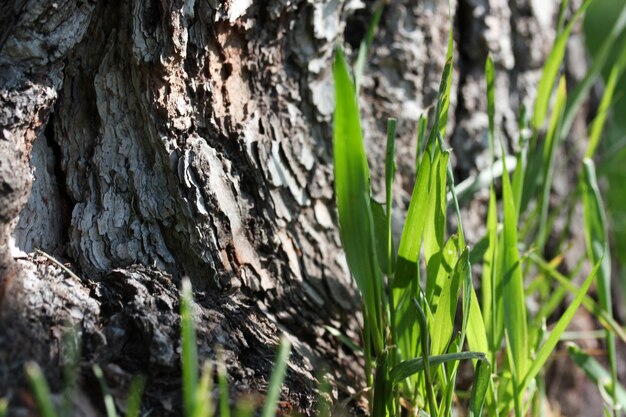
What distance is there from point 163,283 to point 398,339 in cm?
30

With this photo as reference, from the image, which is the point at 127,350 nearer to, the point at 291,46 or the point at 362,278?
the point at 362,278

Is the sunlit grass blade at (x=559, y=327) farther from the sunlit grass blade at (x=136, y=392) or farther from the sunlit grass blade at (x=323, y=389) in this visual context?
the sunlit grass blade at (x=136, y=392)

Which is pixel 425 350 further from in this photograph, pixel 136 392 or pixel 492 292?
pixel 136 392

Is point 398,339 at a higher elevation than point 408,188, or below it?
below

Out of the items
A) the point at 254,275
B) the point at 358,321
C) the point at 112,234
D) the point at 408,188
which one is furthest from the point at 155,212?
the point at 408,188

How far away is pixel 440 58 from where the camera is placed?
4.34 feet

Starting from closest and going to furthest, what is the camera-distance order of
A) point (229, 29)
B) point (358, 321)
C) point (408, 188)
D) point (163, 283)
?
point (163, 283), point (229, 29), point (358, 321), point (408, 188)

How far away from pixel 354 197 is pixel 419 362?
20 centimetres

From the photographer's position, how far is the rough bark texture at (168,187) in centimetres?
79

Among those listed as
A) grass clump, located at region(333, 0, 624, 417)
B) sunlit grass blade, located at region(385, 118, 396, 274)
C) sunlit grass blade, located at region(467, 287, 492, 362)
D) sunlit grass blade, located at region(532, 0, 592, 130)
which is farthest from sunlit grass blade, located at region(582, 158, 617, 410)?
Answer: sunlit grass blade, located at region(385, 118, 396, 274)

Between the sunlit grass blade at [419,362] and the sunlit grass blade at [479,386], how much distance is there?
2cm

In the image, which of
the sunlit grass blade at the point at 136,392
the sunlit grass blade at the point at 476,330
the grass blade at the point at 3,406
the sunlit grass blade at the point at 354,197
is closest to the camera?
the grass blade at the point at 3,406

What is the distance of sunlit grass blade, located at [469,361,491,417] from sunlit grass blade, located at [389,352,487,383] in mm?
22

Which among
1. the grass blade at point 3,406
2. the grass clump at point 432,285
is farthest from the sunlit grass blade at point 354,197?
the grass blade at point 3,406
